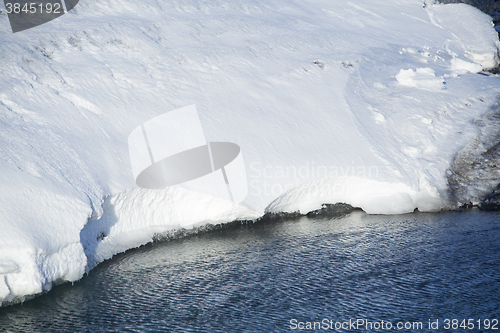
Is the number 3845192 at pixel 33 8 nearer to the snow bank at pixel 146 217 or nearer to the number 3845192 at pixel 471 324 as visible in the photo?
the snow bank at pixel 146 217

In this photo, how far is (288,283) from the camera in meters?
10.5

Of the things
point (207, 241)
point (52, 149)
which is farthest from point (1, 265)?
point (207, 241)

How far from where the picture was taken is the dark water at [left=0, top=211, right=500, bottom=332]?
895 cm

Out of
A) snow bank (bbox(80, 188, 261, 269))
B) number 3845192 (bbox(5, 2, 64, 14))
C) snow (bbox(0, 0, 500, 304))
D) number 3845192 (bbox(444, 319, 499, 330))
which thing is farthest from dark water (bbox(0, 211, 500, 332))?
number 3845192 (bbox(5, 2, 64, 14))

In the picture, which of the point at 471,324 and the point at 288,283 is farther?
the point at 288,283

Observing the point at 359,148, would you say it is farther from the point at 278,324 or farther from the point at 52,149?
the point at 52,149

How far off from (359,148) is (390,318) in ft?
29.4

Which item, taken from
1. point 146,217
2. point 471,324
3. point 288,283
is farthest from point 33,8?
point 471,324

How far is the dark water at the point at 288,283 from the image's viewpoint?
895 centimetres

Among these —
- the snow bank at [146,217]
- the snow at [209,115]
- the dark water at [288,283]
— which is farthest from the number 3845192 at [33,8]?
the dark water at [288,283]

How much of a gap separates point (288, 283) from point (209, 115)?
8671mm

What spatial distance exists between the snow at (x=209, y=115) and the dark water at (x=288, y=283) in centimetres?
106

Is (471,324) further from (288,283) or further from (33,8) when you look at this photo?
(33,8)

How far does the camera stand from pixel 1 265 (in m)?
9.72
